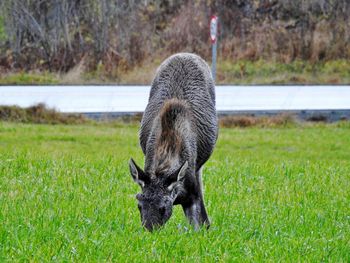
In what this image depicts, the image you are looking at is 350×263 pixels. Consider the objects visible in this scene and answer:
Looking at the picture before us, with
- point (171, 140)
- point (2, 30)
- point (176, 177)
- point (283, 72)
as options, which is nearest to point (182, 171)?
point (176, 177)

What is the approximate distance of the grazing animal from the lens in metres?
7.72

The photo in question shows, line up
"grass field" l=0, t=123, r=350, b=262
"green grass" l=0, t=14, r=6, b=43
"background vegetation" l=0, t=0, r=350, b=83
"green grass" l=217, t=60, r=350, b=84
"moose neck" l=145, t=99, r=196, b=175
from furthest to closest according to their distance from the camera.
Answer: "green grass" l=0, t=14, r=6, b=43
"background vegetation" l=0, t=0, r=350, b=83
"green grass" l=217, t=60, r=350, b=84
"moose neck" l=145, t=99, r=196, b=175
"grass field" l=0, t=123, r=350, b=262

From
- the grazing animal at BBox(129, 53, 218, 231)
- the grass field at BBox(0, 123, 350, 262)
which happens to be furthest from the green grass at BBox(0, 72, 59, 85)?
the grazing animal at BBox(129, 53, 218, 231)

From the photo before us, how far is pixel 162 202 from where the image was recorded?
7.67 metres

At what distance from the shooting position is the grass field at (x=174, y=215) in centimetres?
739

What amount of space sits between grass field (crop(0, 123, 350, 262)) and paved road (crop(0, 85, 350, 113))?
9153 millimetres

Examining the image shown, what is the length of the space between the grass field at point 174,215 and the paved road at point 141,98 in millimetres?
9153

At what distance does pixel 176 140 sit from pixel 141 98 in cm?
1738

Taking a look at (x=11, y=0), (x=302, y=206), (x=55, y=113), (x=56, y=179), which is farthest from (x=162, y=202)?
(x=11, y=0)

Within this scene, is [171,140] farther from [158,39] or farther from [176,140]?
[158,39]

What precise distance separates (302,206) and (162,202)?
2950 mm

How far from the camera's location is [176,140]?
8.44 metres

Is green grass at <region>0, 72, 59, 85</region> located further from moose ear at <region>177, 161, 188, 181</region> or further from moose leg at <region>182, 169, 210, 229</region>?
moose ear at <region>177, 161, 188, 181</region>

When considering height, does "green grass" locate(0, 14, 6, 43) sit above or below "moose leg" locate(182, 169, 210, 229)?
below
